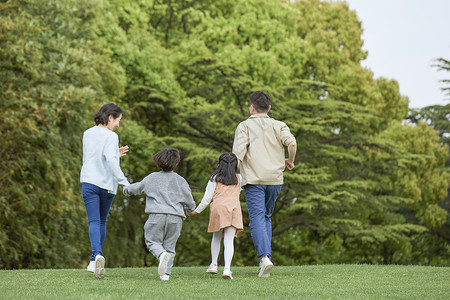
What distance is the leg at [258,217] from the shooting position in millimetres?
7207

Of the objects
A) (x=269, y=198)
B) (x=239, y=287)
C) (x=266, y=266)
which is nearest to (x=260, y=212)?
(x=269, y=198)

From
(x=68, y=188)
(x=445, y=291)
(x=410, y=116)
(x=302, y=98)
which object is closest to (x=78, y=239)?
(x=68, y=188)

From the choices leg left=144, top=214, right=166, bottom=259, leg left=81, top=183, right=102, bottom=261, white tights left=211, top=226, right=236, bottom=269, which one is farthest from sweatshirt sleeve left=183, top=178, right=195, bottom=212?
leg left=81, top=183, right=102, bottom=261

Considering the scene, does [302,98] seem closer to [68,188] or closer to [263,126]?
[68,188]

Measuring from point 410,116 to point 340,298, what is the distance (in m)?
25.1

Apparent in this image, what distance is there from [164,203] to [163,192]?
13 centimetres

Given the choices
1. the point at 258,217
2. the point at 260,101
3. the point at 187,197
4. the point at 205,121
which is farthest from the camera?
the point at 205,121

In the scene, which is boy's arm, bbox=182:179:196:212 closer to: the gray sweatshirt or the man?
the gray sweatshirt

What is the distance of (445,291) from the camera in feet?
19.1

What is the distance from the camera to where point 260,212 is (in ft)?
24.1

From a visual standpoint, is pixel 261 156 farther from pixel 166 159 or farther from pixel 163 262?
pixel 163 262

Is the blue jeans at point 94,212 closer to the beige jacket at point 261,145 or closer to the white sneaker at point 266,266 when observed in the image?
the beige jacket at point 261,145

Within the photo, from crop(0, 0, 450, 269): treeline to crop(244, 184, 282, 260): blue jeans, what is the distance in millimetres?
8149

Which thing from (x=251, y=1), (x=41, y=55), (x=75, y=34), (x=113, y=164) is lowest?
(x=113, y=164)
